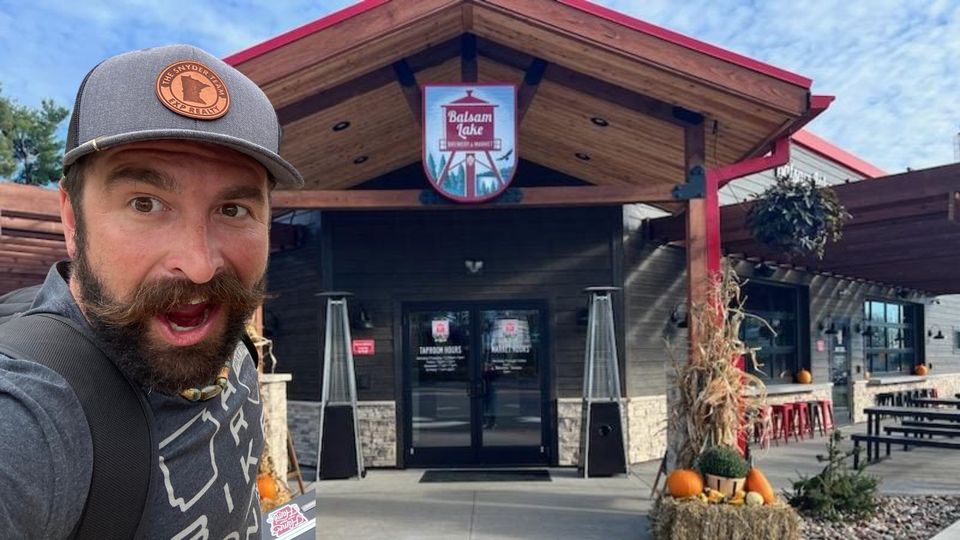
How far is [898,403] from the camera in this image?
42.1 ft

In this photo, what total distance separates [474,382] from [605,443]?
1.65m

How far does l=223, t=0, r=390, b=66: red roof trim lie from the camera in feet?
15.4

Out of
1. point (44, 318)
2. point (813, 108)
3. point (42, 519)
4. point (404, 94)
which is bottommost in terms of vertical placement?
point (42, 519)

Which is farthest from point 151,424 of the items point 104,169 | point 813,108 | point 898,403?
point 898,403

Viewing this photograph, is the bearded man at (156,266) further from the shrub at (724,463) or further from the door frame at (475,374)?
the door frame at (475,374)

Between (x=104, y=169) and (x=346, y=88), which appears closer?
(x=104, y=169)

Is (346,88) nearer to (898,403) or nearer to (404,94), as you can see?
(404,94)

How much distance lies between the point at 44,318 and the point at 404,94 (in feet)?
17.7

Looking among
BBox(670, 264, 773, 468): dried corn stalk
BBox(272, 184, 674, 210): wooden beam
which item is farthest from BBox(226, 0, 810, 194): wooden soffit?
BBox(670, 264, 773, 468): dried corn stalk

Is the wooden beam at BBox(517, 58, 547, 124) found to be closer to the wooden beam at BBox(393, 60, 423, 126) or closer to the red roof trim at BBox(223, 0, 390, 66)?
the wooden beam at BBox(393, 60, 423, 126)

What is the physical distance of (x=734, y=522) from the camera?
433 cm

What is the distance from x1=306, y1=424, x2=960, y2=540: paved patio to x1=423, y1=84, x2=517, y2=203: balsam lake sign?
8.73ft

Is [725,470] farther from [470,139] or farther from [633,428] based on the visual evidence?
[633,428]

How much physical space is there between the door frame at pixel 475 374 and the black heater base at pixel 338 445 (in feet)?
2.35
